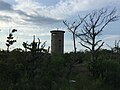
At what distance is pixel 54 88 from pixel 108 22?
766 inches

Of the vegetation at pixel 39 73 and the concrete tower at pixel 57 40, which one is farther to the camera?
the concrete tower at pixel 57 40

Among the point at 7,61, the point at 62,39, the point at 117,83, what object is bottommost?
the point at 117,83

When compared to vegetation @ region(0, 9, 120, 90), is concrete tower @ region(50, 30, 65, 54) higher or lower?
higher

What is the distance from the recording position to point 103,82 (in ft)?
88.1

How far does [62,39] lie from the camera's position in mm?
52062

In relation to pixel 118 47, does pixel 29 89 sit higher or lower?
lower

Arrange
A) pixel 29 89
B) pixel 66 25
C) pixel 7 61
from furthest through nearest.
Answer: pixel 66 25, pixel 7 61, pixel 29 89

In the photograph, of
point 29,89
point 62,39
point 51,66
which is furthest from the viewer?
point 62,39

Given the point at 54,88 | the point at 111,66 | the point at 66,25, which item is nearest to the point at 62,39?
the point at 66,25

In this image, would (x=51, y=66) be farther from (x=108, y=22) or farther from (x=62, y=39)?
(x=62, y=39)

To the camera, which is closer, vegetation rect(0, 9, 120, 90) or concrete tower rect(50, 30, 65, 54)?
vegetation rect(0, 9, 120, 90)

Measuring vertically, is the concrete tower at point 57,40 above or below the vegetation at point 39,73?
above

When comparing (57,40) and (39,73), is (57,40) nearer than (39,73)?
No

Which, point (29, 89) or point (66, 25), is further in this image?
point (66, 25)
